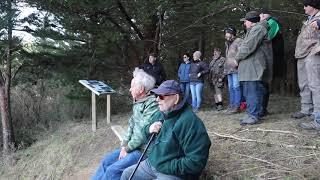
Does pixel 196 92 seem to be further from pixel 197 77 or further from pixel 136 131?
pixel 136 131

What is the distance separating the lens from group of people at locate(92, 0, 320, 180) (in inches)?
157

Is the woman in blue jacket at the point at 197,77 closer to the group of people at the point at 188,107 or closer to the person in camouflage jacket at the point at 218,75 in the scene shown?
the person in camouflage jacket at the point at 218,75

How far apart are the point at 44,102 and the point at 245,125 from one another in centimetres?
947

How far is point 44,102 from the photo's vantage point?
14531 mm

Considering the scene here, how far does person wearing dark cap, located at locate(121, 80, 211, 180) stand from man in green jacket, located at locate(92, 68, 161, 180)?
26.6 inches

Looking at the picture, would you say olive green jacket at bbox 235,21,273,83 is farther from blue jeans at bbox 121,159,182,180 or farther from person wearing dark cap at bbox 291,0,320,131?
blue jeans at bbox 121,159,182,180

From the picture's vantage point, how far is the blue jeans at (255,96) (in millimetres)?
6516

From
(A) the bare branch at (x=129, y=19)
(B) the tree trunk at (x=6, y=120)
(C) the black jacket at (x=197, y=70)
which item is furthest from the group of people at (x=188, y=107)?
(B) the tree trunk at (x=6, y=120)

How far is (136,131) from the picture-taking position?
516cm

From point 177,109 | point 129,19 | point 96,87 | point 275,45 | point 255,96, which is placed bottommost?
point 177,109

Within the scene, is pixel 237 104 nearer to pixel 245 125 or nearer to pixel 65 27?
pixel 245 125

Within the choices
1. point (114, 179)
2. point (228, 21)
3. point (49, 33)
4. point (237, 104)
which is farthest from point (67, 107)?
point (114, 179)

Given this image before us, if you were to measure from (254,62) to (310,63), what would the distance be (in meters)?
0.86

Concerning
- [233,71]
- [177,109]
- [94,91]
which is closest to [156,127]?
[177,109]
